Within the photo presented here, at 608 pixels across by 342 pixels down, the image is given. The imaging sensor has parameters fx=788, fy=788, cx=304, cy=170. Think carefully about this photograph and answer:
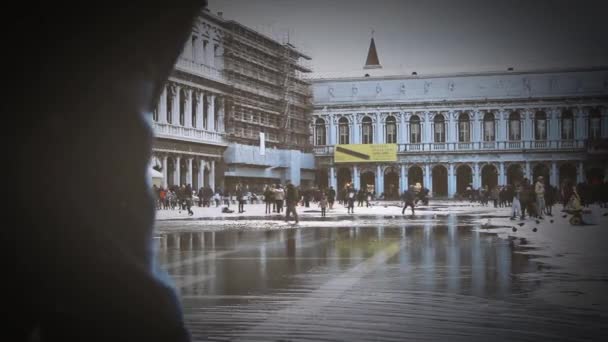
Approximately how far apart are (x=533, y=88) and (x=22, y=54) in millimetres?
Result: 67057

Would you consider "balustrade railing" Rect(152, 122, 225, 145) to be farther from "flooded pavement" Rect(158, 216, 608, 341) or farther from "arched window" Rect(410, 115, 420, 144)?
"flooded pavement" Rect(158, 216, 608, 341)

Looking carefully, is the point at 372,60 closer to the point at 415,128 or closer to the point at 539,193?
the point at 415,128

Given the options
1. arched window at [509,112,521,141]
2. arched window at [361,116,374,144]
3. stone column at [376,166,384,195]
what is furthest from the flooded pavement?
arched window at [361,116,374,144]

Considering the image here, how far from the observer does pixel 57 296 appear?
1.30 meters

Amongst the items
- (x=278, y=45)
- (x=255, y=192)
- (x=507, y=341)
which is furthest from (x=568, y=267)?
(x=278, y=45)

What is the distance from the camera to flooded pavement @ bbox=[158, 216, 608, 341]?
4.52m

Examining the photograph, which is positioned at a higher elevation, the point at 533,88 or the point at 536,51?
the point at 533,88

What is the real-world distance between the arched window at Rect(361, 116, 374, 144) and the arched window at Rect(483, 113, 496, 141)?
32.1 feet

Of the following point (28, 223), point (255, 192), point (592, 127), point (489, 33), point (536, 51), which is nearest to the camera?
point (28, 223)

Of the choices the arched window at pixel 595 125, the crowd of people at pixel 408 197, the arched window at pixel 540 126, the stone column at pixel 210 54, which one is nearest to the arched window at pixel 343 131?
the crowd of people at pixel 408 197

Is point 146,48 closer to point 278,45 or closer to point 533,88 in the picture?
point 278,45

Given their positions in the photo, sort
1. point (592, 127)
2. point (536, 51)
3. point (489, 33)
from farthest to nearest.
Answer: point (592, 127), point (536, 51), point (489, 33)

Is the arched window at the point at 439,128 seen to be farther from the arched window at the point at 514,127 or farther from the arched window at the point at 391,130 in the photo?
Result: the arched window at the point at 514,127

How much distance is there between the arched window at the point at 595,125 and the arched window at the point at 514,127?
573 cm
